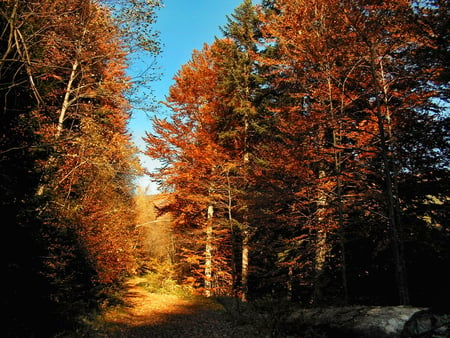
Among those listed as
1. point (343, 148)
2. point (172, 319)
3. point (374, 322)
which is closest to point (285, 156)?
point (343, 148)

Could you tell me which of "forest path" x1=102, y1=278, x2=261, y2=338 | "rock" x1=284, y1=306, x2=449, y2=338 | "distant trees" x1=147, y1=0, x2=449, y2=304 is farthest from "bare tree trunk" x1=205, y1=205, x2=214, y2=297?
"rock" x1=284, y1=306, x2=449, y2=338

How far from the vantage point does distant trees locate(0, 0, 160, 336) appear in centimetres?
529

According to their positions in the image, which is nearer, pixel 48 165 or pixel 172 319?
pixel 48 165

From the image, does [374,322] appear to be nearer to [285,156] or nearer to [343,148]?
[343,148]

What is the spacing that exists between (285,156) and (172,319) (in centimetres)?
808

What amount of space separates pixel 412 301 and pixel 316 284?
285cm

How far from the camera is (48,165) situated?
274 inches

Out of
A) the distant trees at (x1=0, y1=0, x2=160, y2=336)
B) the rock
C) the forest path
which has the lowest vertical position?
the forest path

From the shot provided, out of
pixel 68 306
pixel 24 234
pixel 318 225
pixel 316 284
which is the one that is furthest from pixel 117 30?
pixel 316 284

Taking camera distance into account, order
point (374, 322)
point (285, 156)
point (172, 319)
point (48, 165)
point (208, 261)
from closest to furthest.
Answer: point (374, 322) < point (48, 165) < point (172, 319) < point (285, 156) < point (208, 261)

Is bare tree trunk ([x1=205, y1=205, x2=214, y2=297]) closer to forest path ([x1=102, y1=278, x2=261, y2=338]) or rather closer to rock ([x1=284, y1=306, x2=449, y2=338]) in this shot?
forest path ([x1=102, y1=278, x2=261, y2=338])

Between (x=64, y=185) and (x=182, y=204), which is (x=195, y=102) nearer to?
(x=182, y=204)

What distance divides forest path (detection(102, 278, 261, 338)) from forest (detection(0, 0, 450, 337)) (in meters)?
1.26

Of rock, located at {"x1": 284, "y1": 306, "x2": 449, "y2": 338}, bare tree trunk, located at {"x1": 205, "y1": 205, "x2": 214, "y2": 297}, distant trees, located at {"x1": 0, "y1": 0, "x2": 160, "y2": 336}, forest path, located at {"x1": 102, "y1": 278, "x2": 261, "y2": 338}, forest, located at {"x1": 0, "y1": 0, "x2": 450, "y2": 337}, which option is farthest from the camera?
bare tree trunk, located at {"x1": 205, "y1": 205, "x2": 214, "y2": 297}
